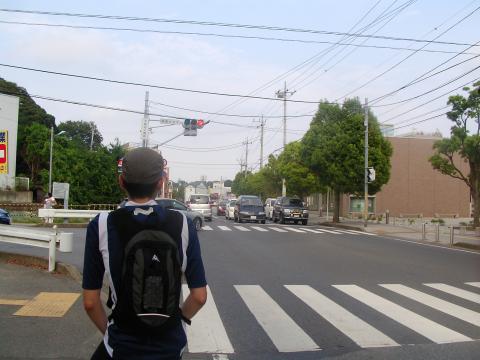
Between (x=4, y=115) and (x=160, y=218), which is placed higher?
(x=4, y=115)

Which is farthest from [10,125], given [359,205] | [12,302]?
[12,302]

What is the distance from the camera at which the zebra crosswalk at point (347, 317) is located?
20.9 feet

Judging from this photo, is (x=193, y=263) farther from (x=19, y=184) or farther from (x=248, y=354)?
(x=19, y=184)

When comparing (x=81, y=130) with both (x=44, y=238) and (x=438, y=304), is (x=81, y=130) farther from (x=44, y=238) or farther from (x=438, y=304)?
(x=438, y=304)

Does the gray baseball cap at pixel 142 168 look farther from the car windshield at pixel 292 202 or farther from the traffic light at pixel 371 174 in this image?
the car windshield at pixel 292 202

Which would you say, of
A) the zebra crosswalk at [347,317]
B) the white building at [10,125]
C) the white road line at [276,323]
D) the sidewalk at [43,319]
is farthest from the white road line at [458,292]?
the white building at [10,125]

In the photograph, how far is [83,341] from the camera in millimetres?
5977

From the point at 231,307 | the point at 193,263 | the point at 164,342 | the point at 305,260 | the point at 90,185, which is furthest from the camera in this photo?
the point at 90,185

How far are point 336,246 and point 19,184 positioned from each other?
1410 inches

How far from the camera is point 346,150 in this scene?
3606 cm

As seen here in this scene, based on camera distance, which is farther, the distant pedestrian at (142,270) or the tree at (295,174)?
the tree at (295,174)

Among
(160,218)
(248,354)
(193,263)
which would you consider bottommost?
(248,354)

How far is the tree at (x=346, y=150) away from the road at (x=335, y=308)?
20.7m

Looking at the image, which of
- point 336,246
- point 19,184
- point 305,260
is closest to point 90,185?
point 19,184
